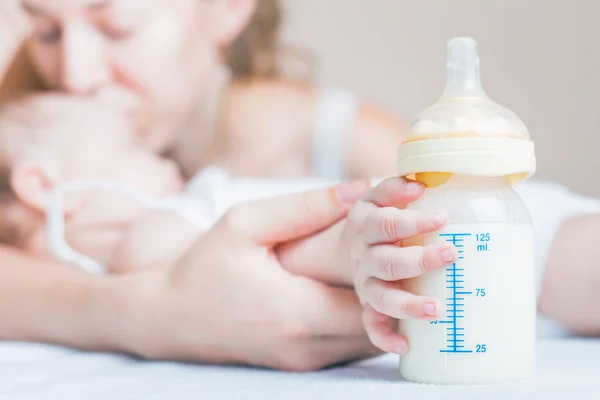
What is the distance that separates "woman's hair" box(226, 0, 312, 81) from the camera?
1.56m

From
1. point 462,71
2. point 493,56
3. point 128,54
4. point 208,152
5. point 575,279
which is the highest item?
point 493,56

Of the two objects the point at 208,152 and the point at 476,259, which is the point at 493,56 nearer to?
the point at 208,152

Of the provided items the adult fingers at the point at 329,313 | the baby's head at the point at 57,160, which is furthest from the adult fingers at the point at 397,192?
the baby's head at the point at 57,160

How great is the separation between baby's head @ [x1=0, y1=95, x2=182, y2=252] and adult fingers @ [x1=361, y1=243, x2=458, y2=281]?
63 cm

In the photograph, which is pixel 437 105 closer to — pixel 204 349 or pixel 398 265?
Result: pixel 398 265

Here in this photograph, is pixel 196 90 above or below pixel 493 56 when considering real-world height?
below

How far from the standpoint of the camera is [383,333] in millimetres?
542

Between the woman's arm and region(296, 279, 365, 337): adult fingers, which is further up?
the woman's arm

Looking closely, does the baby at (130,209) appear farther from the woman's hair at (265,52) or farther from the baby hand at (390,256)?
the woman's hair at (265,52)

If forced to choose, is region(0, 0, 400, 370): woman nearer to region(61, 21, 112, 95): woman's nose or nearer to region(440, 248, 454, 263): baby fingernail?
region(61, 21, 112, 95): woman's nose

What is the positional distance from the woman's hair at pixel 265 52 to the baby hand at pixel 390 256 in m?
1.04

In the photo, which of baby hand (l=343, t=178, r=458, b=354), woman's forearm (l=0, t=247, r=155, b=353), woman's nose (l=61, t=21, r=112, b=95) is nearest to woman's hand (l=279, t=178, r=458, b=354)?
baby hand (l=343, t=178, r=458, b=354)

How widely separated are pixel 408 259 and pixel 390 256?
0.01 metres

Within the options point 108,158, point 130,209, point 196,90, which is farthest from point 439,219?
point 196,90
